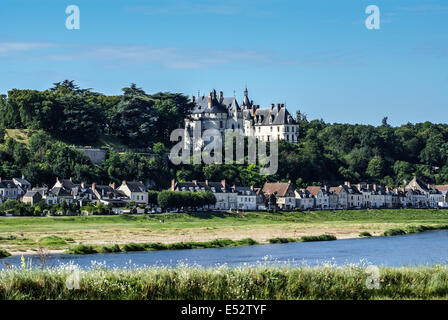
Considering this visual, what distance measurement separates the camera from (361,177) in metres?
112

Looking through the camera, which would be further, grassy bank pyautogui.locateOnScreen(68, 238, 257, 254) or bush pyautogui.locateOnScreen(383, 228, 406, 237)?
bush pyautogui.locateOnScreen(383, 228, 406, 237)

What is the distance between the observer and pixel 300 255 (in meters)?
45.4

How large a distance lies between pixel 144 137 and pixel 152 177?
45.4ft

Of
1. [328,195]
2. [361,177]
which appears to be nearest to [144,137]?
[328,195]

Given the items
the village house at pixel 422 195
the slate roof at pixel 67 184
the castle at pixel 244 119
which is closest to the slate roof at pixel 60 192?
the slate roof at pixel 67 184

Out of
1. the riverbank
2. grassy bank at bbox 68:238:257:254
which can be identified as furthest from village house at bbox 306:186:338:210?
grassy bank at bbox 68:238:257:254

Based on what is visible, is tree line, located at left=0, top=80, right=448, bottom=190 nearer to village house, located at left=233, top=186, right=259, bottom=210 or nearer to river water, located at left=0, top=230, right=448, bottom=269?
village house, located at left=233, top=186, right=259, bottom=210

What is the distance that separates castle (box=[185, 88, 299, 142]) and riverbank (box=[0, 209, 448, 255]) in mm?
29899

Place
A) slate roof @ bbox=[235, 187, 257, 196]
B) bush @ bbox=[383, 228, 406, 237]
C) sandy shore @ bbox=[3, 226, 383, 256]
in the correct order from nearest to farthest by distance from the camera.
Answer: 1. sandy shore @ bbox=[3, 226, 383, 256]
2. bush @ bbox=[383, 228, 406, 237]
3. slate roof @ bbox=[235, 187, 257, 196]

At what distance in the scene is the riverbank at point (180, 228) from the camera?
50094 mm

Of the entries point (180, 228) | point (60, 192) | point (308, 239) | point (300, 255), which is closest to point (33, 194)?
point (60, 192)

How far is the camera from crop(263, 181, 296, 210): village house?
87312 mm

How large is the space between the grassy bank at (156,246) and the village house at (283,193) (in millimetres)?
33351
